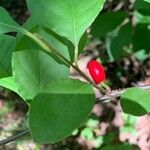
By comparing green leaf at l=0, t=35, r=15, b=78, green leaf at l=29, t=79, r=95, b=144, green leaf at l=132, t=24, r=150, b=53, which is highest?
green leaf at l=29, t=79, r=95, b=144

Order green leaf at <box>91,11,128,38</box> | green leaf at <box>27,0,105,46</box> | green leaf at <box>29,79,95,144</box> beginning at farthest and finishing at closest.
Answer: green leaf at <box>91,11,128,38</box> → green leaf at <box>27,0,105,46</box> → green leaf at <box>29,79,95,144</box>

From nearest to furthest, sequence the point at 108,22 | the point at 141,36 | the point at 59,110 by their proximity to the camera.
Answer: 1. the point at 59,110
2. the point at 108,22
3. the point at 141,36

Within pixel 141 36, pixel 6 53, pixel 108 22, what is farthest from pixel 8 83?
pixel 141 36

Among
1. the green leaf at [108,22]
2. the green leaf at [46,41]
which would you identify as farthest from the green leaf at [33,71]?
the green leaf at [108,22]

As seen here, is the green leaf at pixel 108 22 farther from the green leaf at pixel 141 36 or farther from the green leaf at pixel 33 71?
the green leaf at pixel 33 71

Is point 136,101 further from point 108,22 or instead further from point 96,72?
point 108,22

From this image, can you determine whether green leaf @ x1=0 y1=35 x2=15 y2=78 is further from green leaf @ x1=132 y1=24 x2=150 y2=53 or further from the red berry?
green leaf @ x1=132 y1=24 x2=150 y2=53

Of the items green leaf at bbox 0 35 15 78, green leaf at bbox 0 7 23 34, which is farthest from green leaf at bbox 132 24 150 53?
green leaf at bbox 0 7 23 34
